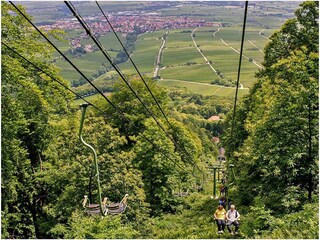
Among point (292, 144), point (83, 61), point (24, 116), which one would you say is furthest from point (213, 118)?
point (292, 144)

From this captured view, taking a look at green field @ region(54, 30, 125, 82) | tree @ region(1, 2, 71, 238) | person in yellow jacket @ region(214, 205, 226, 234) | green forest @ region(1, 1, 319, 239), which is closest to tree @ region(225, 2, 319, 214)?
green forest @ region(1, 1, 319, 239)

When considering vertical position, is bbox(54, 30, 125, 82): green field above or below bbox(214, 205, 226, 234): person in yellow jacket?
above

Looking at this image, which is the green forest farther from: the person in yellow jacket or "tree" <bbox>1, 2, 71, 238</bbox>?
the person in yellow jacket

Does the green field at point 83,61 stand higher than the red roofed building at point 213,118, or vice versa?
the green field at point 83,61

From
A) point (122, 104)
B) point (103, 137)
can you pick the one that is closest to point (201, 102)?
point (122, 104)

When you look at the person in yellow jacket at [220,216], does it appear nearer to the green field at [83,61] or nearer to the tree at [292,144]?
the tree at [292,144]

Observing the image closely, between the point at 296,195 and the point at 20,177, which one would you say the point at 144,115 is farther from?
the point at 296,195

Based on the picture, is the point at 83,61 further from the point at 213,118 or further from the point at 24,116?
the point at 24,116

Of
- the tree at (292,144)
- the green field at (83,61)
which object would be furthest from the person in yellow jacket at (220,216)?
the green field at (83,61)
